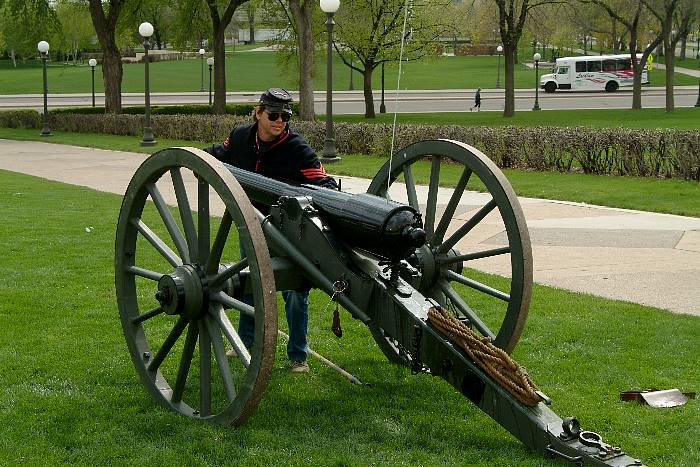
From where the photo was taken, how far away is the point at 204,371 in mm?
5320

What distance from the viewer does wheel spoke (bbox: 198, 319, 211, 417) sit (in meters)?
5.32

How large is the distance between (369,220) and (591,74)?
59281mm

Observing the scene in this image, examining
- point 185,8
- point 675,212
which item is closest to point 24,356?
point 675,212

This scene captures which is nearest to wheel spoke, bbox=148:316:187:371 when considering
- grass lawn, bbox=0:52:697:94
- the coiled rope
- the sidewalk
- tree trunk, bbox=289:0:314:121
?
the coiled rope

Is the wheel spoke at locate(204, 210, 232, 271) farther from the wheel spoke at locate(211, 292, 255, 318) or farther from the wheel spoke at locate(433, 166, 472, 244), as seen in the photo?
the wheel spoke at locate(433, 166, 472, 244)

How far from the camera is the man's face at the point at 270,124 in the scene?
5969mm

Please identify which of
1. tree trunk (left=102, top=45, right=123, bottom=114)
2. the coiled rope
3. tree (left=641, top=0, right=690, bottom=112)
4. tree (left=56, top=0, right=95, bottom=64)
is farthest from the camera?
tree (left=56, top=0, right=95, bottom=64)

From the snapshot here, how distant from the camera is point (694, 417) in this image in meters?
5.62

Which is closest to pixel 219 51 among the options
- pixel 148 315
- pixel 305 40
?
pixel 305 40

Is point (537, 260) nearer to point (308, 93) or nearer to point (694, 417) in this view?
point (694, 417)

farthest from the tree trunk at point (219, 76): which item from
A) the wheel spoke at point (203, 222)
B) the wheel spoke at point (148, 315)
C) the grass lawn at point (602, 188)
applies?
the wheel spoke at point (203, 222)

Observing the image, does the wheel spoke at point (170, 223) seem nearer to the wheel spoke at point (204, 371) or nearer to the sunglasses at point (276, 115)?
the wheel spoke at point (204, 371)

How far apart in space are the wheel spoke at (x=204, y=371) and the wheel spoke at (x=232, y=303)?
0.71 ft

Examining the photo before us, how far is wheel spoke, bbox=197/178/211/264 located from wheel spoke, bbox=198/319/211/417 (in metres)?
0.34
